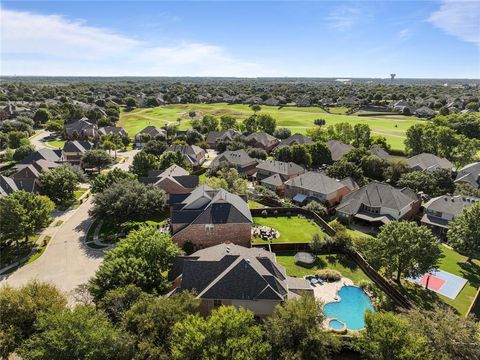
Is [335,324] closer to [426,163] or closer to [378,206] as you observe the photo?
[378,206]

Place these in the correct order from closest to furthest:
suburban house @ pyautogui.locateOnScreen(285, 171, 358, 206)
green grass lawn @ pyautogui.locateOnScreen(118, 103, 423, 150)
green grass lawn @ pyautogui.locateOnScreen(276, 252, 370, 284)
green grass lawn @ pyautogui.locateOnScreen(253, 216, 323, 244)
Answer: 1. green grass lawn @ pyautogui.locateOnScreen(276, 252, 370, 284)
2. green grass lawn @ pyautogui.locateOnScreen(253, 216, 323, 244)
3. suburban house @ pyautogui.locateOnScreen(285, 171, 358, 206)
4. green grass lawn @ pyautogui.locateOnScreen(118, 103, 423, 150)

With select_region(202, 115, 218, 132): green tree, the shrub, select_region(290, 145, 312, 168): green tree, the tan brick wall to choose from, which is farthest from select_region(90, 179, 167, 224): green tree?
select_region(202, 115, 218, 132): green tree

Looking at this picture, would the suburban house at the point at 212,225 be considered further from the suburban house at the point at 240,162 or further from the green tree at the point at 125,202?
the suburban house at the point at 240,162

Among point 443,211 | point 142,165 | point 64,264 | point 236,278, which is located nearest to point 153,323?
point 236,278

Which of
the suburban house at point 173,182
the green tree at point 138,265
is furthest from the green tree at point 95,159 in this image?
the green tree at point 138,265

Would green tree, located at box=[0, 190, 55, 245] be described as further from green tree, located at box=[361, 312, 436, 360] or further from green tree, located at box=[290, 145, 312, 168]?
green tree, located at box=[290, 145, 312, 168]

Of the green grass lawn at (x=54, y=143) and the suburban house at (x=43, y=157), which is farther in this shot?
the green grass lawn at (x=54, y=143)
